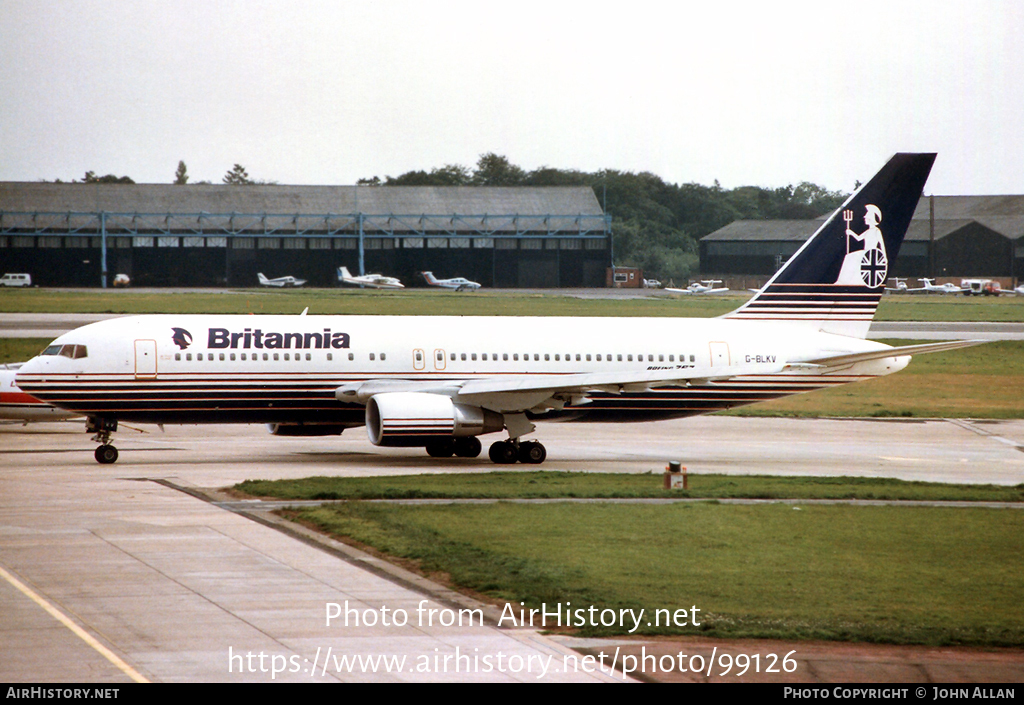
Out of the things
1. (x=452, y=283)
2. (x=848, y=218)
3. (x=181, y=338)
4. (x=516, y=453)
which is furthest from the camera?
(x=452, y=283)

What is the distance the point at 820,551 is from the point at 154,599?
11677mm

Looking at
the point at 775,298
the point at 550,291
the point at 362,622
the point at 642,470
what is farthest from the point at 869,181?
the point at 550,291

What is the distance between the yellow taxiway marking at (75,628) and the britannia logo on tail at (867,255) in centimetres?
2890

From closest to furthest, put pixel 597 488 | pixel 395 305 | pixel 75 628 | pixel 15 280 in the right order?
pixel 75 628 → pixel 597 488 → pixel 395 305 → pixel 15 280

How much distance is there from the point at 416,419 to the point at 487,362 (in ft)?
12.6

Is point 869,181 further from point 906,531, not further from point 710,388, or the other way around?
point 906,531

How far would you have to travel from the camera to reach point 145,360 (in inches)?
1309

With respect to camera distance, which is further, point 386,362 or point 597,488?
point 386,362

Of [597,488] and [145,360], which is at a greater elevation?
[145,360]

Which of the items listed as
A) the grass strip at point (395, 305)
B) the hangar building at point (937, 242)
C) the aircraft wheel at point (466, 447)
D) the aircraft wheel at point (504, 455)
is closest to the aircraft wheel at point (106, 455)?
the aircraft wheel at point (466, 447)

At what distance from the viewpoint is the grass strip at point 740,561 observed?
17.1m

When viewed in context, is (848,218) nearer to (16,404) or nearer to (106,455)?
(106,455)

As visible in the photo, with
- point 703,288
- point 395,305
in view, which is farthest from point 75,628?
point 703,288

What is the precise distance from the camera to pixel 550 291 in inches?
4838
